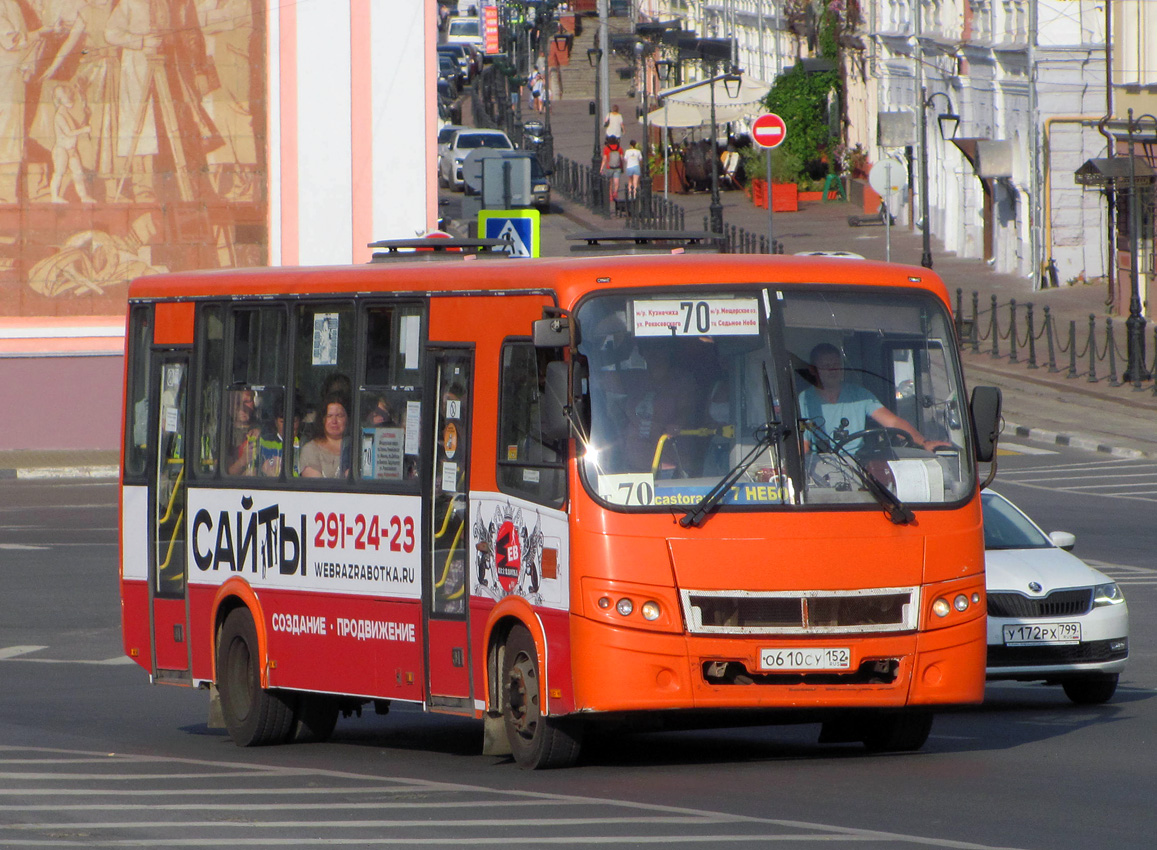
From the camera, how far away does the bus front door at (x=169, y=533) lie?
11.8 metres

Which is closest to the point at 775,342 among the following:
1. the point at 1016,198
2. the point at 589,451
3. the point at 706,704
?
Result: the point at 589,451

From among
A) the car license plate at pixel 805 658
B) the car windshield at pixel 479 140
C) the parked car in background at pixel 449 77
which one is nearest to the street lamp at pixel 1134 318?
the car license plate at pixel 805 658

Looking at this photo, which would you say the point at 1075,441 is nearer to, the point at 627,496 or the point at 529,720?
the point at 529,720

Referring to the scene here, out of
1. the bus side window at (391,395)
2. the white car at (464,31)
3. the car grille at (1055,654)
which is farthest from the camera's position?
the white car at (464,31)

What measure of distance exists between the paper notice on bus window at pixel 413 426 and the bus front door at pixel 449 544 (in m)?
0.13

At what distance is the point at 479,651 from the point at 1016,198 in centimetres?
3566

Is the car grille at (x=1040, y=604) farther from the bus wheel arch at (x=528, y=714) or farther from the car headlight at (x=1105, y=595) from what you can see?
the bus wheel arch at (x=528, y=714)

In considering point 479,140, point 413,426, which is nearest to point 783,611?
point 413,426

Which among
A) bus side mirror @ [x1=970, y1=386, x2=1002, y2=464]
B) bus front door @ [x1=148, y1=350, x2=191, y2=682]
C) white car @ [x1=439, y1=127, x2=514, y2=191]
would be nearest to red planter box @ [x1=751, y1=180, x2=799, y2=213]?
white car @ [x1=439, y1=127, x2=514, y2=191]

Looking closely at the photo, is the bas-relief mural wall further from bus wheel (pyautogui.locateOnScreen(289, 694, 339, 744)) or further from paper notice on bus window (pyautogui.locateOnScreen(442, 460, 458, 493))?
paper notice on bus window (pyautogui.locateOnScreen(442, 460, 458, 493))

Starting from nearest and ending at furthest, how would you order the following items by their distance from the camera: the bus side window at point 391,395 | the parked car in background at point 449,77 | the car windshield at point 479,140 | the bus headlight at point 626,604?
the bus headlight at point 626,604
the bus side window at point 391,395
the car windshield at point 479,140
the parked car in background at point 449,77

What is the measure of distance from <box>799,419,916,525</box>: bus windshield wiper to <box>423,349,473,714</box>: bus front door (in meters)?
1.68

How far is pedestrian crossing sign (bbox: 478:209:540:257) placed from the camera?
66.5 feet

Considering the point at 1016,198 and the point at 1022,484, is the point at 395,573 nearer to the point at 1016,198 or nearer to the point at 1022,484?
the point at 1022,484
